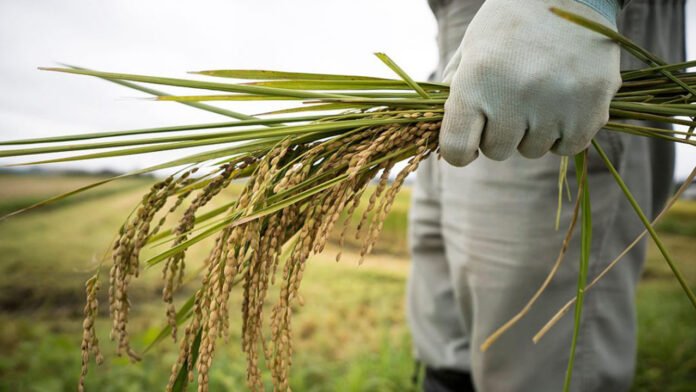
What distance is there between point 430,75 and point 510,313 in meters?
1.07

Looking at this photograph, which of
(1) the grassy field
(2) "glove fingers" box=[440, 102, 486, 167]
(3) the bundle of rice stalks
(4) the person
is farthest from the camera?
(1) the grassy field

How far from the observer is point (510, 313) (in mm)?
1498

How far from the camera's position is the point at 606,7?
103 cm

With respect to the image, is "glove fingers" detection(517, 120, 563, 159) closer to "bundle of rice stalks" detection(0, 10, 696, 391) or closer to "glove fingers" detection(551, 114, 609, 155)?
"glove fingers" detection(551, 114, 609, 155)

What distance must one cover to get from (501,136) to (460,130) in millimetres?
120

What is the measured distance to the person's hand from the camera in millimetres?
913

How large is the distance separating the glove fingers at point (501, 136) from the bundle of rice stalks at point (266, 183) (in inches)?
4.4

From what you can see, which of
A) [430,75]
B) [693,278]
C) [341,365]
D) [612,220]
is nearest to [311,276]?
[341,365]

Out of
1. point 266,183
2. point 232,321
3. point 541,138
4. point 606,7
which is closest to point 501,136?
point 541,138

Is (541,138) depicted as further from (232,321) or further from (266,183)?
(232,321)

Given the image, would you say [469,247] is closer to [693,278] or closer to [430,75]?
[430,75]

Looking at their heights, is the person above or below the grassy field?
above

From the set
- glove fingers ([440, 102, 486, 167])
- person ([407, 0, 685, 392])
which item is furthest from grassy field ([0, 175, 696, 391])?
glove fingers ([440, 102, 486, 167])

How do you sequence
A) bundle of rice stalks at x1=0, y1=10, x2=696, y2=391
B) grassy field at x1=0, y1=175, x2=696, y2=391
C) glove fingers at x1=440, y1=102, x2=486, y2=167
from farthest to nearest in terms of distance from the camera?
grassy field at x1=0, y1=175, x2=696, y2=391
glove fingers at x1=440, y1=102, x2=486, y2=167
bundle of rice stalks at x1=0, y1=10, x2=696, y2=391
